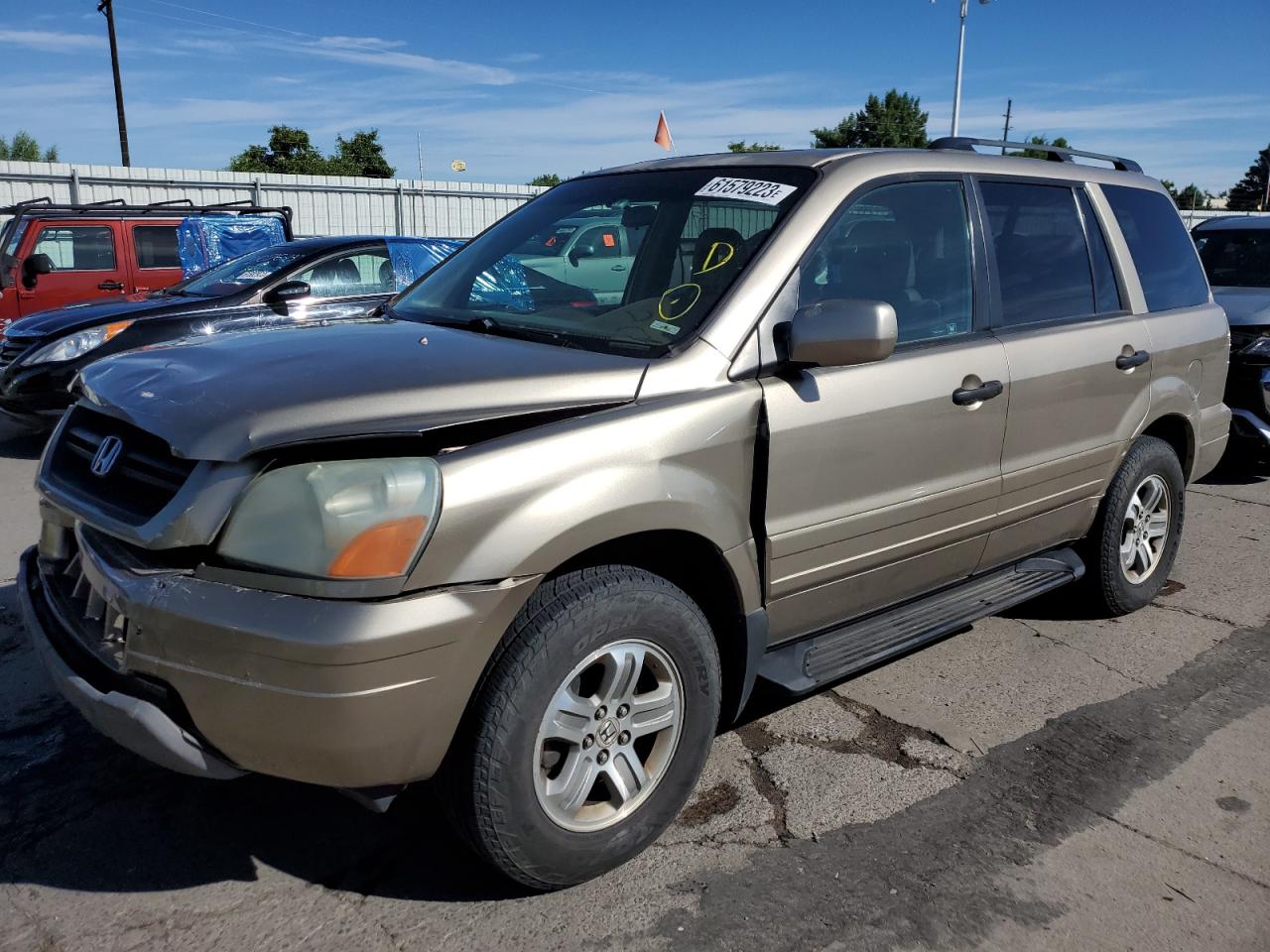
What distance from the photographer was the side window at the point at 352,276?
7.62 meters

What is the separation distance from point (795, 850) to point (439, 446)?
4.79 ft

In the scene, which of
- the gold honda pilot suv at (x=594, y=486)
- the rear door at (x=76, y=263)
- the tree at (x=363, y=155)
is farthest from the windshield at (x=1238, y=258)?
the tree at (x=363, y=155)

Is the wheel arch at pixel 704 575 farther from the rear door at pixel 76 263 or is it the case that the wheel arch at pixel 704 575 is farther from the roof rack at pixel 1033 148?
the rear door at pixel 76 263

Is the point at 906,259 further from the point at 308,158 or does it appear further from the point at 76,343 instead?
the point at 308,158

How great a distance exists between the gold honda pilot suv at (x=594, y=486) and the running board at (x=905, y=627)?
0.02 m

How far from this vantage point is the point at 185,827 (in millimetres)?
2777

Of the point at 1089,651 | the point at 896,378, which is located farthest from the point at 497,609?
the point at 1089,651

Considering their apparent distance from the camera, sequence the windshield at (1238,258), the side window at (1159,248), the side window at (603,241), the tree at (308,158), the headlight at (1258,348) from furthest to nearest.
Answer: the tree at (308,158), the windshield at (1238,258), the headlight at (1258,348), the side window at (1159,248), the side window at (603,241)

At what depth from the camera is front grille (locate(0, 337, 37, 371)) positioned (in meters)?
7.37

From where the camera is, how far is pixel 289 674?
2.07m

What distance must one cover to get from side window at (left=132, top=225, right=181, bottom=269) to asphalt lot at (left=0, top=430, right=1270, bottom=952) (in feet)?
25.7

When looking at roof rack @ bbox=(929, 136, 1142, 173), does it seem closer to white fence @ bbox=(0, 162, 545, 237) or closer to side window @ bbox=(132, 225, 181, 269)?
side window @ bbox=(132, 225, 181, 269)

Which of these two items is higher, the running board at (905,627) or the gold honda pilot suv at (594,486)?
the gold honda pilot suv at (594,486)

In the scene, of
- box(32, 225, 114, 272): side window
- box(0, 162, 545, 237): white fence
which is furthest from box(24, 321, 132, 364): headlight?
box(0, 162, 545, 237): white fence
